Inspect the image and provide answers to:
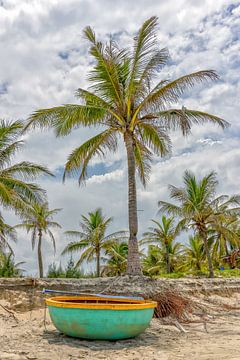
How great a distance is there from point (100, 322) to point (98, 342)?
0.47 meters

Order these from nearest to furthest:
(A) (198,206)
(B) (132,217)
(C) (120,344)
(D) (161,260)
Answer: (C) (120,344) < (B) (132,217) < (A) (198,206) < (D) (161,260)

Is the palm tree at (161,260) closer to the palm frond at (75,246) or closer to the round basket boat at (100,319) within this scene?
the palm frond at (75,246)

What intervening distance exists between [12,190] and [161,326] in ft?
25.1

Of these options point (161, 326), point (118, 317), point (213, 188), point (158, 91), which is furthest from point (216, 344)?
point (213, 188)

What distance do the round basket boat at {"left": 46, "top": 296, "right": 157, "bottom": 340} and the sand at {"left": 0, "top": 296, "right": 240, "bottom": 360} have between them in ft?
0.56

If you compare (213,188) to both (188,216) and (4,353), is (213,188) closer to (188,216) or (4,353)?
(188,216)

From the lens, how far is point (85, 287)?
10.9 metres

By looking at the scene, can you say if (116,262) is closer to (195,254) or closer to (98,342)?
(195,254)

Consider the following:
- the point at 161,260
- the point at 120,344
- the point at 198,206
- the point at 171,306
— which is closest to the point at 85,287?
the point at 171,306

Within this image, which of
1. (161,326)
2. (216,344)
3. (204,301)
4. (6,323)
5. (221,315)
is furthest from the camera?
(204,301)

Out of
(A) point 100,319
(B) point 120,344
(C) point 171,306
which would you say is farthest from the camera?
(C) point 171,306

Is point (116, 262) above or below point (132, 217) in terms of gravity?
above

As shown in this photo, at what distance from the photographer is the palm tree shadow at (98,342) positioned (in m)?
6.80

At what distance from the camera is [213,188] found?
77.5 ft
